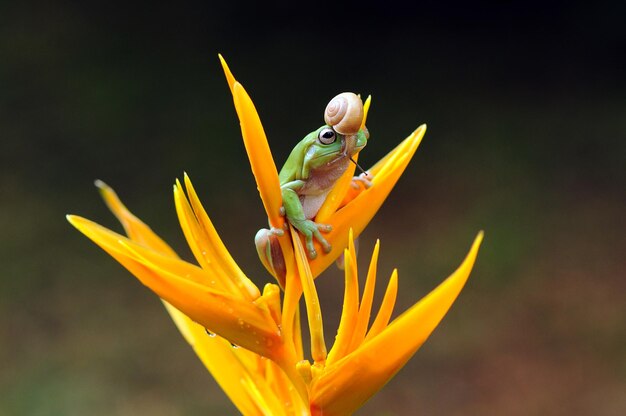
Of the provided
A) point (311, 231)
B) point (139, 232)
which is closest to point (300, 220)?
point (311, 231)

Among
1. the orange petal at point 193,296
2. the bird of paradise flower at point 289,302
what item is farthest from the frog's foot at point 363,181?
the orange petal at point 193,296

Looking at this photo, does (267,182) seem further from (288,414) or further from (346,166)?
(288,414)

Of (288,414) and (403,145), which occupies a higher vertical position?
(403,145)

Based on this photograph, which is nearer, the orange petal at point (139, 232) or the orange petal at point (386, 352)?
the orange petal at point (386, 352)

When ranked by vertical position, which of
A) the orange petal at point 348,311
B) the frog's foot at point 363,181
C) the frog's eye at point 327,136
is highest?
the frog's eye at point 327,136

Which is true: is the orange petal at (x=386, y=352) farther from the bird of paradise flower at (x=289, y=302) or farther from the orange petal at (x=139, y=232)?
the orange petal at (x=139, y=232)

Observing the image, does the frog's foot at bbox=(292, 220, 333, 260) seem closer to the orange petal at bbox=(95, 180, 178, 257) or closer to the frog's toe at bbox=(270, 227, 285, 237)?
the frog's toe at bbox=(270, 227, 285, 237)

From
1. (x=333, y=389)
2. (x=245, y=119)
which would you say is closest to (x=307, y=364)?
(x=333, y=389)
